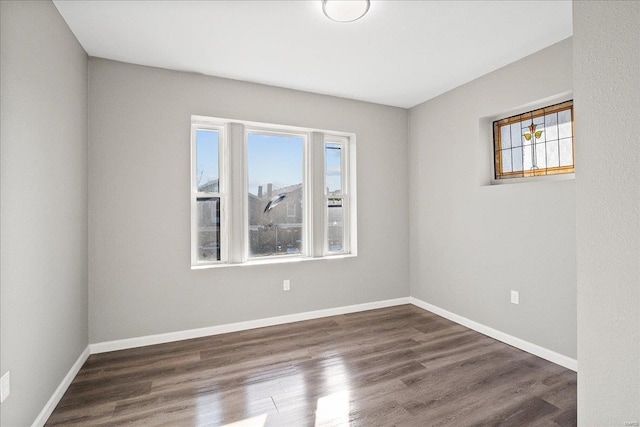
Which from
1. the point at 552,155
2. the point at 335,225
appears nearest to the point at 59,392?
the point at 335,225

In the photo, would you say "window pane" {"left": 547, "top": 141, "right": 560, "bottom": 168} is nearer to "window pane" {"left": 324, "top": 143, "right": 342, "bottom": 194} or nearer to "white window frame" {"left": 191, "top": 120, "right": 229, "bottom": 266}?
"window pane" {"left": 324, "top": 143, "right": 342, "bottom": 194}

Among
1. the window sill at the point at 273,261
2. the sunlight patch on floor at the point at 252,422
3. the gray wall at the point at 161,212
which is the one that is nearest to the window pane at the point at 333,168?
the gray wall at the point at 161,212

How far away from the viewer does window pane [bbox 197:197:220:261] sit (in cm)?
335

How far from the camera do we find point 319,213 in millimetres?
3846

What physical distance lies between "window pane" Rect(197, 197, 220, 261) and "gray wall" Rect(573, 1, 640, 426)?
3.06 meters

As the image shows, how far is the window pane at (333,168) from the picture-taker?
13.2ft

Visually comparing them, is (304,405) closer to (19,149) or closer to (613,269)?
(613,269)

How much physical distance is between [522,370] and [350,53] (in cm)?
300

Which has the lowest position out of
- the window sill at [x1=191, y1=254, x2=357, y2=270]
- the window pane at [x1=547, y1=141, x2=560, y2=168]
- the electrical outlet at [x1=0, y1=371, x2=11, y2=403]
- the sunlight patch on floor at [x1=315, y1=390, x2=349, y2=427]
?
the sunlight patch on floor at [x1=315, y1=390, x2=349, y2=427]

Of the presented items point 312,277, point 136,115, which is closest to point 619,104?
point 312,277

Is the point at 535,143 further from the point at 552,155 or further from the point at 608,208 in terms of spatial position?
the point at 608,208

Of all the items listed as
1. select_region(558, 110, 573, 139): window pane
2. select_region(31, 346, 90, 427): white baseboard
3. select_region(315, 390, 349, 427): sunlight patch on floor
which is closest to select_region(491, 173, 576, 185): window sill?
select_region(558, 110, 573, 139): window pane

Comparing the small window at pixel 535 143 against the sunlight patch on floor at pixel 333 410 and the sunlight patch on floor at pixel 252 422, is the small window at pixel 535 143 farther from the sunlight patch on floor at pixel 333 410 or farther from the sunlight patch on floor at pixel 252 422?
the sunlight patch on floor at pixel 252 422

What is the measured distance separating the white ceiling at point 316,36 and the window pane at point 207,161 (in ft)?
2.14
